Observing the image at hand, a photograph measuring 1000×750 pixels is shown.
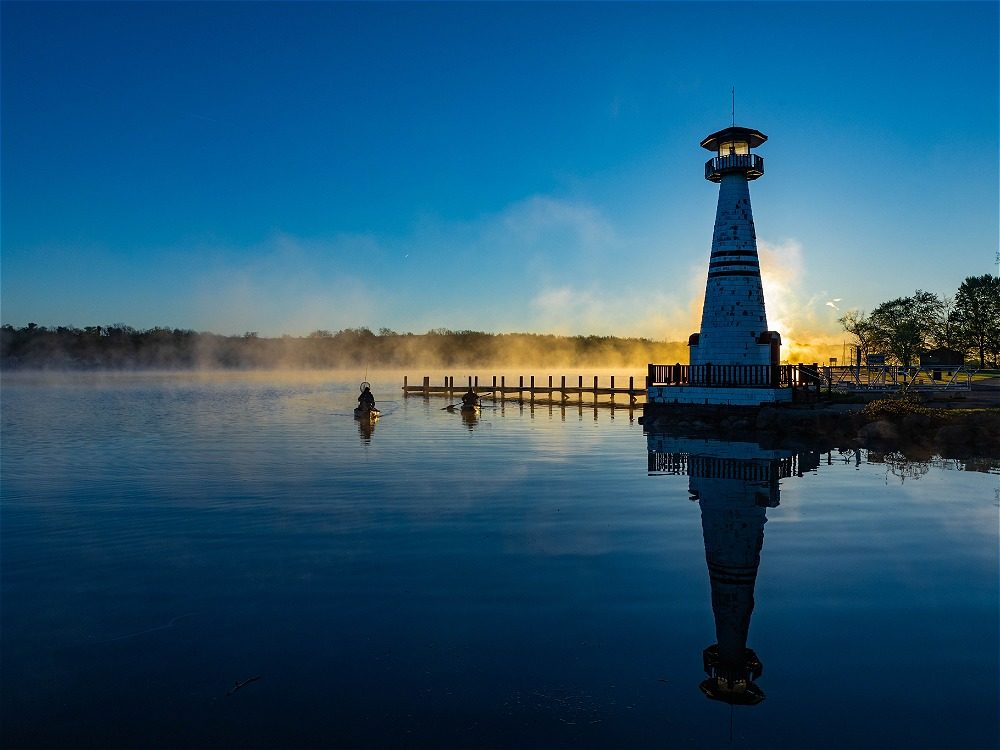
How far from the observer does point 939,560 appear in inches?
441

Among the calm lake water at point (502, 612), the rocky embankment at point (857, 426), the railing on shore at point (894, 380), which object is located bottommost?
the calm lake water at point (502, 612)

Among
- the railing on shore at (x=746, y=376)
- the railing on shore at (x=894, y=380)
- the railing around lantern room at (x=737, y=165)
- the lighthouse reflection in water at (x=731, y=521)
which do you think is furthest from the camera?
the railing on shore at (x=894, y=380)

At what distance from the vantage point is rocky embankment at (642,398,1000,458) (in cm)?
2542

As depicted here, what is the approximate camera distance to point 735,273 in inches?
1273

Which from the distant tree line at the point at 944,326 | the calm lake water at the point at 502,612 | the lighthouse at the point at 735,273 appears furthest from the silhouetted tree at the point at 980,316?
the calm lake water at the point at 502,612

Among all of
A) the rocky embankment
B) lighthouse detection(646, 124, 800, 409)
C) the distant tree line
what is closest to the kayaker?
the rocky embankment

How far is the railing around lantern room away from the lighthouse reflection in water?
46.2 feet

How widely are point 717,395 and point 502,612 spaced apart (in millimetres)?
26451

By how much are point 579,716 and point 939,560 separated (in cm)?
860

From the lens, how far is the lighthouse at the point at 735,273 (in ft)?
106

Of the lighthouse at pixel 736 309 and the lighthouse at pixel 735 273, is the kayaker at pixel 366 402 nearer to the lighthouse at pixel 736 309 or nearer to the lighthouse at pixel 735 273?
the lighthouse at pixel 736 309

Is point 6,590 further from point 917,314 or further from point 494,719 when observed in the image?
point 917,314

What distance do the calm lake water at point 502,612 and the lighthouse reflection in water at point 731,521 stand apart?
0.06 meters

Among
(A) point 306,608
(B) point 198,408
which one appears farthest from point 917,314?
(A) point 306,608
